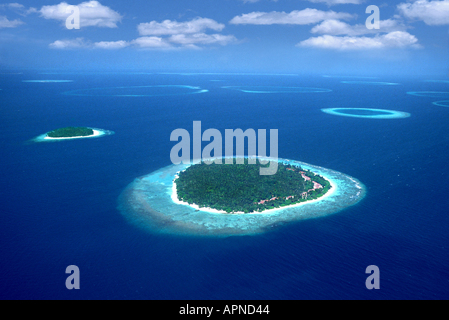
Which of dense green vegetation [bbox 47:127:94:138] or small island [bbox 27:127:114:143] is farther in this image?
dense green vegetation [bbox 47:127:94:138]

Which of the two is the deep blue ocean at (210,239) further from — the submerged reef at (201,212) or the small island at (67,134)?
the small island at (67,134)

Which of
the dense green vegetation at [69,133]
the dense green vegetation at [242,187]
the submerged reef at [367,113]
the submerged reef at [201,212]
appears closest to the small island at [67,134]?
the dense green vegetation at [69,133]

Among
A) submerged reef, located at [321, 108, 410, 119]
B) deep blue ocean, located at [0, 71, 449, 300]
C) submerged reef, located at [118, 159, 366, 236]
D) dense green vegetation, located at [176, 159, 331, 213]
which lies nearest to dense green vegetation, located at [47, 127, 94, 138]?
deep blue ocean, located at [0, 71, 449, 300]

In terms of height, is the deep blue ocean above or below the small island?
below

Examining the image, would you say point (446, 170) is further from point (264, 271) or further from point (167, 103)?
point (167, 103)

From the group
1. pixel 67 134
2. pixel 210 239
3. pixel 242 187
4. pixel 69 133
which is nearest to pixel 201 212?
pixel 210 239

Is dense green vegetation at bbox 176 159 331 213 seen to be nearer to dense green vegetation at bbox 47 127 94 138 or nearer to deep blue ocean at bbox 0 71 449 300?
deep blue ocean at bbox 0 71 449 300

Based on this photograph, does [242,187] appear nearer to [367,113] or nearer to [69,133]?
[69,133]
